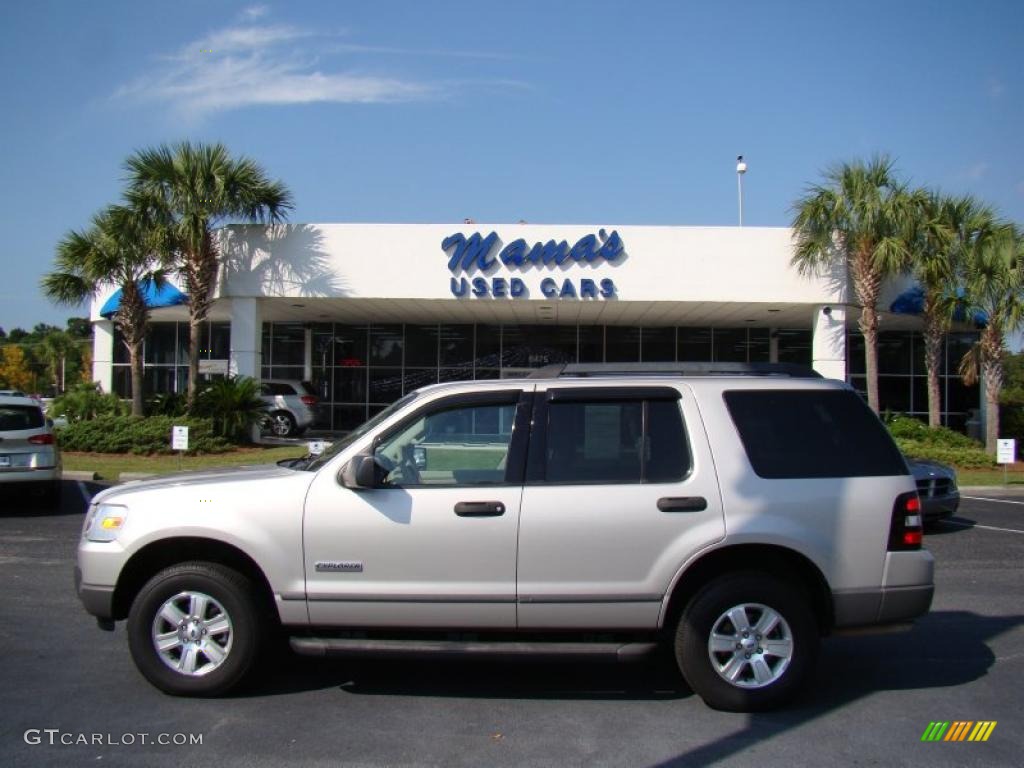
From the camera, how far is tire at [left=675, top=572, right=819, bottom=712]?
475 cm

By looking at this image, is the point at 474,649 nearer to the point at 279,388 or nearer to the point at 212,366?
the point at 212,366

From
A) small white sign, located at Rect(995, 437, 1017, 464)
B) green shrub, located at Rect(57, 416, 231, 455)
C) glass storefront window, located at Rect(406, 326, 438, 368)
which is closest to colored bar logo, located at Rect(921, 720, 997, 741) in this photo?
small white sign, located at Rect(995, 437, 1017, 464)

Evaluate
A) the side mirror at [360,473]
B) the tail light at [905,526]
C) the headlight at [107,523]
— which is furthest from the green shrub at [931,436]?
the headlight at [107,523]

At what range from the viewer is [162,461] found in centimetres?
1930

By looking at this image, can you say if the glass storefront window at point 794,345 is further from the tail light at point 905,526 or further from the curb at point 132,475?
the tail light at point 905,526

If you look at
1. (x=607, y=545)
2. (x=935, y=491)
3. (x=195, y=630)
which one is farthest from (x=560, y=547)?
(x=935, y=491)

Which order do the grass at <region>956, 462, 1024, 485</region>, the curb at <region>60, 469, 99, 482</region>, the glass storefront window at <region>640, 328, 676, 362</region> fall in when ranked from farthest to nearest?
the glass storefront window at <region>640, 328, 676, 362</region> → the grass at <region>956, 462, 1024, 485</region> → the curb at <region>60, 469, 99, 482</region>

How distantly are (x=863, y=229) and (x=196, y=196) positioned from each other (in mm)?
15976

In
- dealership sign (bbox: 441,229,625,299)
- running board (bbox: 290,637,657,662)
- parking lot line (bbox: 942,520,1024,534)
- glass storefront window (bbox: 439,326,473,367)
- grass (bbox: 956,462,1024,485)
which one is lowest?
parking lot line (bbox: 942,520,1024,534)

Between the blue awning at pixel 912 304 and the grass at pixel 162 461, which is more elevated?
the blue awning at pixel 912 304

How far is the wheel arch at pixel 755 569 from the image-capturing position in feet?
15.9

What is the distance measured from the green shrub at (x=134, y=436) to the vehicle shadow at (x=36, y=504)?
5423 millimetres

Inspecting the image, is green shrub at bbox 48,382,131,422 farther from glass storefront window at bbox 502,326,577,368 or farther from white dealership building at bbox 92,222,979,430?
glass storefront window at bbox 502,326,577,368

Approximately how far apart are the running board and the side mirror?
2.90 feet
